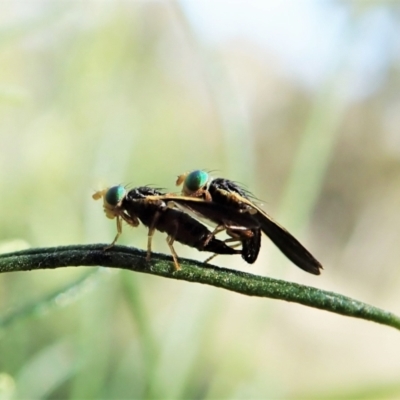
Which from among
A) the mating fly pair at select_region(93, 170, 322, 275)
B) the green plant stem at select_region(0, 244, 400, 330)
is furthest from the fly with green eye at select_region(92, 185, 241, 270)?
the green plant stem at select_region(0, 244, 400, 330)

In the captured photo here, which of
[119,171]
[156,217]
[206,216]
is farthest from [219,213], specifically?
[119,171]

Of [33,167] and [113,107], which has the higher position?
[113,107]

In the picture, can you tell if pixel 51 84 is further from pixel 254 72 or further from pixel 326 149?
pixel 254 72

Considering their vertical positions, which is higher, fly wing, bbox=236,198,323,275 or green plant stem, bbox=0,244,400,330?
green plant stem, bbox=0,244,400,330

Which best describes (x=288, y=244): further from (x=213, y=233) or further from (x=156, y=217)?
(x=156, y=217)

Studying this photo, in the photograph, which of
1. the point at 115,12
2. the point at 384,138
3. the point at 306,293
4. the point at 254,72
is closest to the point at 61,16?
the point at 115,12

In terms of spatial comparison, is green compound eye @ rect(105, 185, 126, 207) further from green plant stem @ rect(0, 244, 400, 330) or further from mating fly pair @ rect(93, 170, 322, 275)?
green plant stem @ rect(0, 244, 400, 330)
